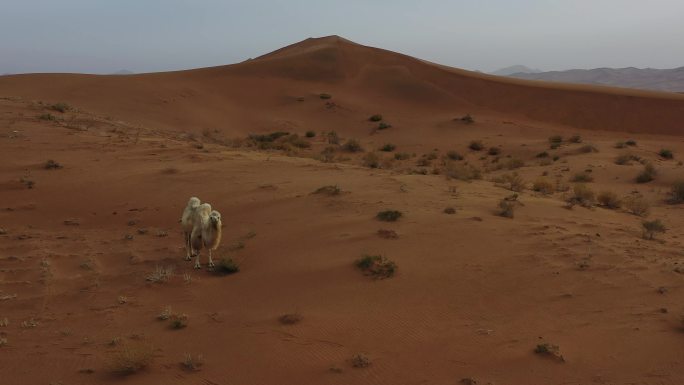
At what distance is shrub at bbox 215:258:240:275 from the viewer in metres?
7.88

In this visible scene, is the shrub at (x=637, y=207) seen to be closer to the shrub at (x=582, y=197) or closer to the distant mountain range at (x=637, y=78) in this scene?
the shrub at (x=582, y=197)

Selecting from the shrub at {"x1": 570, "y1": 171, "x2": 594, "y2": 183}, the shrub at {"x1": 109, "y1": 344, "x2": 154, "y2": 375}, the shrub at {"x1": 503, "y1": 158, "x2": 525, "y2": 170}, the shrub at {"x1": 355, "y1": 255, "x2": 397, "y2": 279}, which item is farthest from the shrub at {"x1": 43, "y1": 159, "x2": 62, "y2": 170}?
the shrub at {"x1": 503, "y1": 158, "x2": 525, "y2": 170}

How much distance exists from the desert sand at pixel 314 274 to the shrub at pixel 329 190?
6cm

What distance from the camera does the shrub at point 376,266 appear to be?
291 inches

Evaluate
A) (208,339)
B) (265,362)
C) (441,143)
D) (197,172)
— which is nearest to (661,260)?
(265,362)

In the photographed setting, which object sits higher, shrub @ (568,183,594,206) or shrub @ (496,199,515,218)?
shrub @ (496,199,515,218)

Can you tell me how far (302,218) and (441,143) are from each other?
18904 millimetres

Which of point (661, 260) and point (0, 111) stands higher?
point (0, 111)

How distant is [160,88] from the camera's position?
3753cm

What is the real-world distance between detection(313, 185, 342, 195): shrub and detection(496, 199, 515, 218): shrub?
3.26m

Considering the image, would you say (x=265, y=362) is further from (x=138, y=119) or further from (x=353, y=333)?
(x=138, y=119)

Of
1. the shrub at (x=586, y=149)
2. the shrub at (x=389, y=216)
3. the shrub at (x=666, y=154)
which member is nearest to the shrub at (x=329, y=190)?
the shrub at (x=389, y=216)

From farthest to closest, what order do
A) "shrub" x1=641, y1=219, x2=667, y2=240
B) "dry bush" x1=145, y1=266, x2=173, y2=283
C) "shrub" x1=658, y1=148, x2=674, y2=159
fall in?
1. "shrub" x1=658, y1=148, x2=674, y2=159
2. "shrub" x1=641, y1=219, x2=667, y2=240
3. "dry bush" x1=145, y1=266, x2=173, y2=283

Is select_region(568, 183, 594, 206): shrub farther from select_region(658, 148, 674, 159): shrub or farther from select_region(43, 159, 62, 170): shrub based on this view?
select_region(658, 148, 674, 159): shrub
